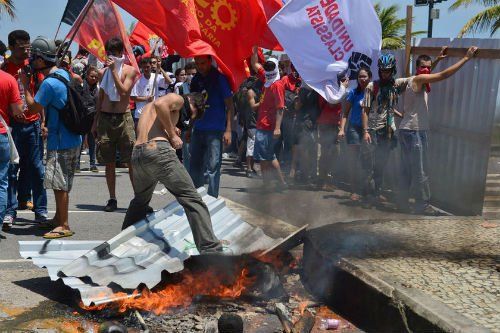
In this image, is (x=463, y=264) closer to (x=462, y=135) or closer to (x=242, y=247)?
(x=242, y=247)

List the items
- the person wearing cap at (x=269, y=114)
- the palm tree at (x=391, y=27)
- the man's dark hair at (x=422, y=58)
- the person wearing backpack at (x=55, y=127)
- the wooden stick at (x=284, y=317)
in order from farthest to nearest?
the palm tree at (x=391, y=27)
the person wearing cap at (x=269, y=114)
the man's dark hair at (x=422, y=58)
the person wearing backpack at (x=55, y=127)
the wooden stick at (x=284, y=317)

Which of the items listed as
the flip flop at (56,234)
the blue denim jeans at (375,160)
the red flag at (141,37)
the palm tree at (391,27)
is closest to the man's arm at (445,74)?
the blue denim jeans at (375,160)

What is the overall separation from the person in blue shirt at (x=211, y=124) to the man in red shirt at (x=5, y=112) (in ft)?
6.17

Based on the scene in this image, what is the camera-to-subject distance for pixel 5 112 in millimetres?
6945

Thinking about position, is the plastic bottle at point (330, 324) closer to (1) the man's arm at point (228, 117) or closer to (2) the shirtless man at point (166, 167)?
(2) the shirtless man at point (166, 167)

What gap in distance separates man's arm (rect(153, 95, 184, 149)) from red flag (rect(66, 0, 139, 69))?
2.13 metres

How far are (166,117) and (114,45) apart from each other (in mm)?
2449

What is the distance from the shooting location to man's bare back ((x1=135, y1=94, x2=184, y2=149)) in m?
5.83

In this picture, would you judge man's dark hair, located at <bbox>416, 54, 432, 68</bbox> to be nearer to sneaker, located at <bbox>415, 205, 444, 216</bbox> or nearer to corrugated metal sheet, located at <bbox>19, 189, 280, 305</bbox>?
sneaker, located at <bbox>415, 205, 444, 216</bbox>

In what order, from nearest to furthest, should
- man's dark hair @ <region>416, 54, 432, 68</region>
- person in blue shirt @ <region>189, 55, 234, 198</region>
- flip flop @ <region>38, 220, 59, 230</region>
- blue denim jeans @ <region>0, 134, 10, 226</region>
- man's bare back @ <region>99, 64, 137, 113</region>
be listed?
1. blue denim jeans @ <region>0, 134, 10, 226</region>
2. flip flop @ <region>38, 220, 59, 230</region>
3. person in blue shirt @ <region>189, 55, 234, 198</region>
4. man's bare back @ <region>99, 64, 137, 113</region>
5. man's dark hair @ <region>416, 54, 432, 68</region>

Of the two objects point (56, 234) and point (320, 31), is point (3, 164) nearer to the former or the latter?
point (56, 234)

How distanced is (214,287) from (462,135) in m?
4.79

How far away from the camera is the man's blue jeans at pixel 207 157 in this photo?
7680 millimetres

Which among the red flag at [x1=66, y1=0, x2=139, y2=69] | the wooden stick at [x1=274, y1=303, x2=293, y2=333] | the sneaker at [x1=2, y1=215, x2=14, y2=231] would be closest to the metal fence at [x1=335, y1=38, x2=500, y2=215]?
the red flag at [x1=66, y1=0, x2=139, y2=69]
